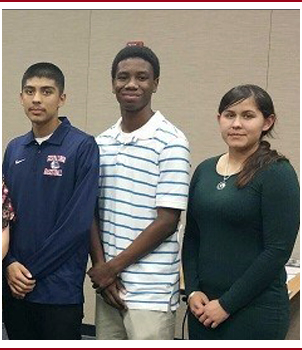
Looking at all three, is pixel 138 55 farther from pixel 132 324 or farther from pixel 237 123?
pixel 132 324

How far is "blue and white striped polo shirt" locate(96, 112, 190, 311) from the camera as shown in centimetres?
150

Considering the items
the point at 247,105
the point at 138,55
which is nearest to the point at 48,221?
the point at 138,55

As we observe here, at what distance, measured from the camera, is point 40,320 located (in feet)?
5.18

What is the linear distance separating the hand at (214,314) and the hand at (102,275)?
0.32 m

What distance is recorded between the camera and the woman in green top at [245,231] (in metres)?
1.36

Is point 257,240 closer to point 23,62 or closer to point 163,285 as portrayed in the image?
point 163,285

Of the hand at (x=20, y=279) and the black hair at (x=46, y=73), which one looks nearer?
the hand at (x=20, y=279)

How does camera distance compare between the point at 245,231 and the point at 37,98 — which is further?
the point at 37,98

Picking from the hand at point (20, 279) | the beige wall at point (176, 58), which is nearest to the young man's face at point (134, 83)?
the hand at point (20, 279)

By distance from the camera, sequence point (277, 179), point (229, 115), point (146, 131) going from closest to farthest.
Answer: point (277, 179) → point (229, 115) → point (146, 131)

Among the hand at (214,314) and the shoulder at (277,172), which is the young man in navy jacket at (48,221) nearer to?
the hand at (214,314)

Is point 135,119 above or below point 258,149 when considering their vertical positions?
above

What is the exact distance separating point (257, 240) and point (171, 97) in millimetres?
1713

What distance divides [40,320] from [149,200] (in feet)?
1.83
